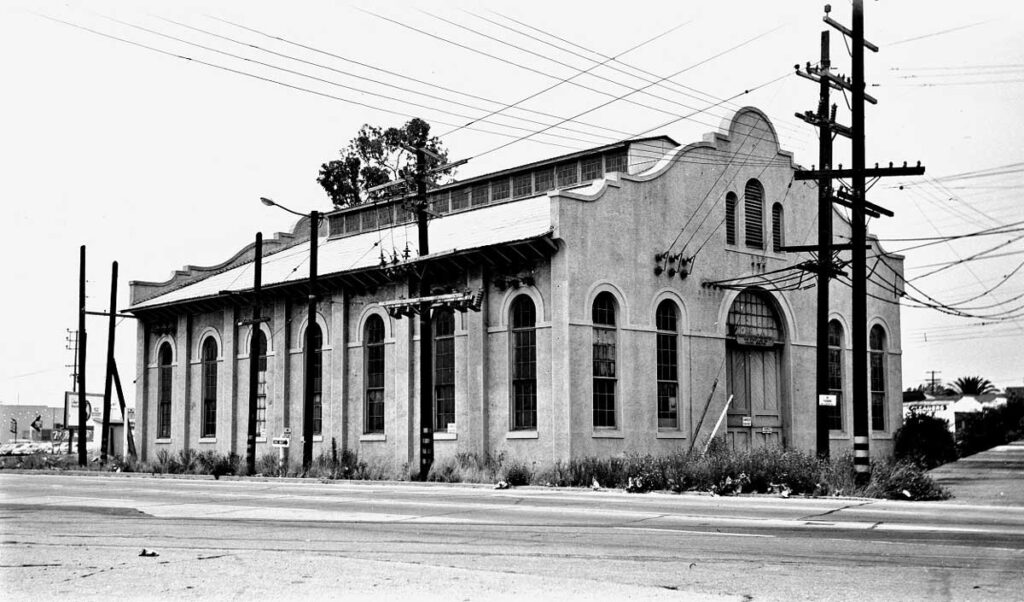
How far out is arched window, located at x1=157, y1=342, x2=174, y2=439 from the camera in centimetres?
4647

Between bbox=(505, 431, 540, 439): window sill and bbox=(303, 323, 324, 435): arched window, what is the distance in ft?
32.4

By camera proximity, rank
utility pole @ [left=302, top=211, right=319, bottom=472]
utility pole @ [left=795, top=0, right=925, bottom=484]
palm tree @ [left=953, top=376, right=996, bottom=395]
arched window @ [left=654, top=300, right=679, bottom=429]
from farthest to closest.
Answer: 1. palm tree @ [left=953, top=376, right=996, bottom=395]
2. utility pole @ [left=302, top=211, right=319, bottom=472]
3. arched window @ [left=654, top=300, right=679, bottom=429]
4. utility pole @ [left=795, top=0, right=925, bottom=484]

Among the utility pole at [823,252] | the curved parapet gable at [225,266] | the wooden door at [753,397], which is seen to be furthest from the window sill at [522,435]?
the curved parapet gable at [225,266]

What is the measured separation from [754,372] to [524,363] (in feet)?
27.5

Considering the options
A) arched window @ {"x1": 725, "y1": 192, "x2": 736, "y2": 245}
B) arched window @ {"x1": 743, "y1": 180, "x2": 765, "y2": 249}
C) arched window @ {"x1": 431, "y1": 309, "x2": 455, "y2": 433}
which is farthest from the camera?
arched window @ {"x1": 743, "y1": 180, "x2": 765, "y2": 249}

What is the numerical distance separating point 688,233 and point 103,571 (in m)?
24.5

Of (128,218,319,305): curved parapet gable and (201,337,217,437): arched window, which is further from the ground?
(128,218,319,305): curved parapet gable

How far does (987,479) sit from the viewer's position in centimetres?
2673

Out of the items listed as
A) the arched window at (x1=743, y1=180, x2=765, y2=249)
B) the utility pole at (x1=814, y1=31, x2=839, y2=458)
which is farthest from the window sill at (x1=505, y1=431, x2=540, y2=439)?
the arched window at (x1=743, y1=180, x2=765, y2=249)

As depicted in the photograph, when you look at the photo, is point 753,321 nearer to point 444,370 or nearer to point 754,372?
point 754,372

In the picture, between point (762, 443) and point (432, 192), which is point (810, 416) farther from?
point (432, 192)

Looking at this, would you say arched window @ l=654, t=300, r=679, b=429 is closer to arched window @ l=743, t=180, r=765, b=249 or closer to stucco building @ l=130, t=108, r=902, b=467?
stucco building @ l=130, t=108, r=902, b=467

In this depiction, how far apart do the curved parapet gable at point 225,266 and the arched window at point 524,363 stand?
19.9m

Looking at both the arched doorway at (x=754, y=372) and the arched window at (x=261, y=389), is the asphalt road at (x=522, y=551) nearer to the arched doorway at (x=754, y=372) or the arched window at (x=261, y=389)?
the arched doorway at (x=754, y=372)
